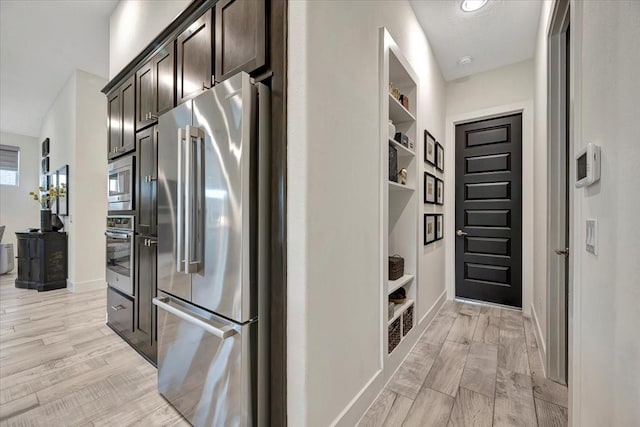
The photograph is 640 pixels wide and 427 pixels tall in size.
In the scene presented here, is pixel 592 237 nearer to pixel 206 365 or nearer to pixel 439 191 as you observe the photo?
pixel 206 365

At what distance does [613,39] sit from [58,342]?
387cm

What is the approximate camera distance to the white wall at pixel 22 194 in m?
5.74

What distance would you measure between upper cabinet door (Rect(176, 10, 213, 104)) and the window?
6.83m

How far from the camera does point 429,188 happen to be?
2861mm

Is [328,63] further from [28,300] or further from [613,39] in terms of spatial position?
[28,300]

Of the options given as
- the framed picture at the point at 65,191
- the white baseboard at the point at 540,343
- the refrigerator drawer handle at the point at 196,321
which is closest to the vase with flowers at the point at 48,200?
the framed picture at the point at 65,191

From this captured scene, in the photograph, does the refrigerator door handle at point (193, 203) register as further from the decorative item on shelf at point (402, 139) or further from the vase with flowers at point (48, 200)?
the vase with flowers at point (48, 200)

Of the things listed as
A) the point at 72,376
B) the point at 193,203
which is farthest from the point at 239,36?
the point at 72,376

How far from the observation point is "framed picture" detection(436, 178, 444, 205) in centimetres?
317

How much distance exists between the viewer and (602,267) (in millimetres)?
847

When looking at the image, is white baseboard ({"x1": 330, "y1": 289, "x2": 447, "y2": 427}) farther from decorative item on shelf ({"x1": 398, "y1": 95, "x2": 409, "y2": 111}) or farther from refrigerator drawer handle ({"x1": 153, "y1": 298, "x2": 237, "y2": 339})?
decorative item on shelf ({"x1": 398, "y1": 95, "x2": 409, "y2": 111})

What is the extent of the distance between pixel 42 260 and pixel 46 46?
113 inches

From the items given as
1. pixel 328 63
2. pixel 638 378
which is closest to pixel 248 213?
pixel 328 63

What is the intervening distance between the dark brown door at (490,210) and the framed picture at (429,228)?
0.77 metres
